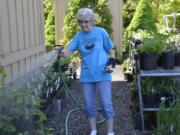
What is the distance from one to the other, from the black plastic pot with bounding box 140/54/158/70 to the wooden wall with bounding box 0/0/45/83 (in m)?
1.33

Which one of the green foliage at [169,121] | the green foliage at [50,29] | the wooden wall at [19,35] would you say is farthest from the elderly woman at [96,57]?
the green foliage at [50,29]

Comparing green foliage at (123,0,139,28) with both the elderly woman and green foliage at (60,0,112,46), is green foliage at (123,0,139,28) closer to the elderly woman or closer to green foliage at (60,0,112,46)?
green foliage at (60,0,112,46)

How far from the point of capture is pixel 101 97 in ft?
14.7

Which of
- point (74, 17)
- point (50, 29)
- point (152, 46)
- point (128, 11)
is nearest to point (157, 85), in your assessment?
Answer: point (152, 46)

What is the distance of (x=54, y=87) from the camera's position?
5.88 meters

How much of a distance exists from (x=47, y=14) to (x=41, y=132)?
43.0 feet

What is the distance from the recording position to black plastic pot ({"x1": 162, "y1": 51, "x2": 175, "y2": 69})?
195 inches

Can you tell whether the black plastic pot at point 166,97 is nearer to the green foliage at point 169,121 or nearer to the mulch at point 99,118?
the mulch at point 99,118

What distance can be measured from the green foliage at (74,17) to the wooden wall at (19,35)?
4960mm

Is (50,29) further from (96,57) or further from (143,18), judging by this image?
(96,57)

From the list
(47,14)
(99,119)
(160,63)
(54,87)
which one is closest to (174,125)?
(160,63)

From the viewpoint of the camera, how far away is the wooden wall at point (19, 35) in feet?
15.6

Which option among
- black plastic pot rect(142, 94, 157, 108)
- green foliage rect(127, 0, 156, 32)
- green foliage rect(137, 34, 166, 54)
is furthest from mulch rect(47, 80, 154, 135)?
green foliage rect(127, 0, 156, 32)

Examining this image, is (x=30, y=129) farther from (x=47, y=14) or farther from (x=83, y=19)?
(x=47, y=14)
